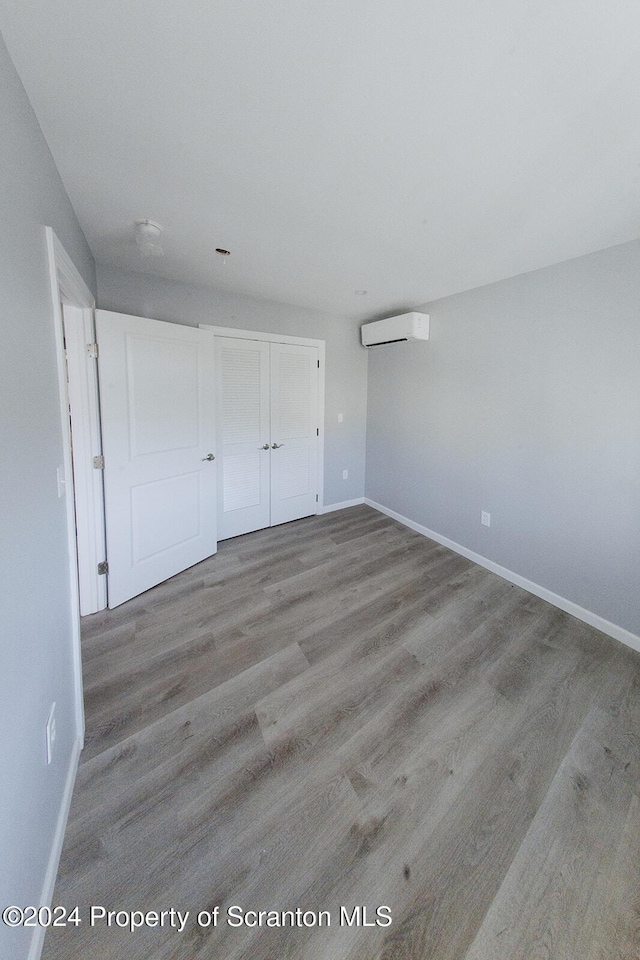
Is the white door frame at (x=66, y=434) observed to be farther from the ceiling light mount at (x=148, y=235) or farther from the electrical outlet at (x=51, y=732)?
the ceiling light mount at (x=148, y=235)

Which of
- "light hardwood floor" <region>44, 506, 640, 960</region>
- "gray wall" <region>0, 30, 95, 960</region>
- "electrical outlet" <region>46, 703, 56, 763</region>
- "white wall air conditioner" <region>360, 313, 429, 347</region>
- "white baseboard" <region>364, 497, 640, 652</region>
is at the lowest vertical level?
"light hardwood floor" <region>44, 506, 640, 960</region>

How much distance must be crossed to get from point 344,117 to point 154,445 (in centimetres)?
210

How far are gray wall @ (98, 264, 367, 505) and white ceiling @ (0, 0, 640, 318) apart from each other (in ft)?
1.94

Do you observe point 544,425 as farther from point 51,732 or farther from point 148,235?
point 51,732

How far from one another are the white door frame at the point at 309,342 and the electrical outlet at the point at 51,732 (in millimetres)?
2768

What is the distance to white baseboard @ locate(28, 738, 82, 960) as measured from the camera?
868 millimetres

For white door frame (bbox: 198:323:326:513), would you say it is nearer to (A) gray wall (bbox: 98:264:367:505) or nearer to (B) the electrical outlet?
(A) gray wall (bbox: 98:264:367:505)

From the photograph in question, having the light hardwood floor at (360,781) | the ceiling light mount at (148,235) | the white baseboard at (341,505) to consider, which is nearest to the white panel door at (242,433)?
the white baseboard at (341,505)

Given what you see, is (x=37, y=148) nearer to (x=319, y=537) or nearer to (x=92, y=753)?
(x=92, y=753)

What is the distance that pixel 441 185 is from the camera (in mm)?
1520

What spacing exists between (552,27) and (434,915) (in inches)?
94.8

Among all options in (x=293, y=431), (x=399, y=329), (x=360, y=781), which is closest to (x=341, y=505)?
(x=293, y=431)

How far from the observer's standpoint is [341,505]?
4.30 m

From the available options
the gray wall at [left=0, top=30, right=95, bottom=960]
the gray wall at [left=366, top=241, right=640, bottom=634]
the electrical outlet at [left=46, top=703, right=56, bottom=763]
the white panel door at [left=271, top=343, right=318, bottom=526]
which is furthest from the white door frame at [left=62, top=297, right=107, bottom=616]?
the gray wall at [left=366, top=241, right=640, bottom=634]
